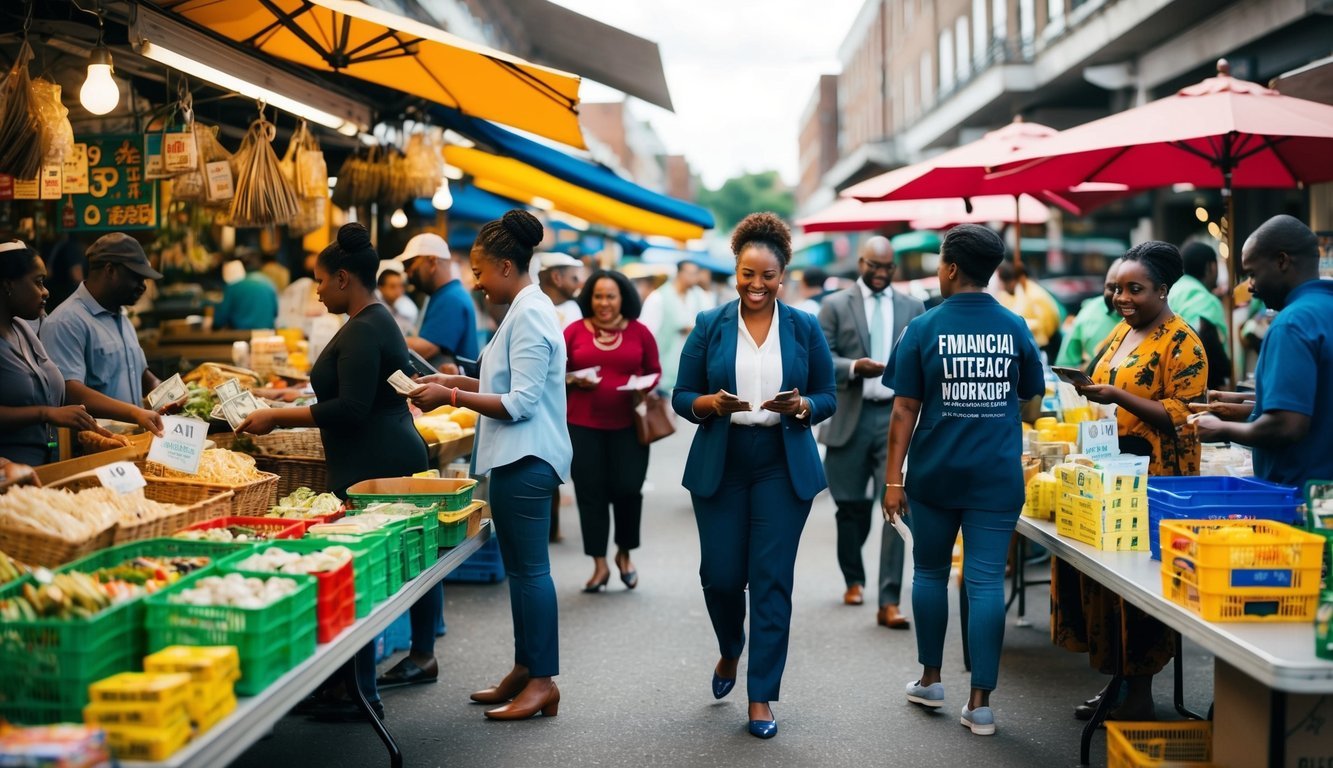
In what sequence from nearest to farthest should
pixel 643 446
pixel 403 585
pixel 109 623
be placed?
pixel 109 623 < pixel 403 585 < pixel 643 446

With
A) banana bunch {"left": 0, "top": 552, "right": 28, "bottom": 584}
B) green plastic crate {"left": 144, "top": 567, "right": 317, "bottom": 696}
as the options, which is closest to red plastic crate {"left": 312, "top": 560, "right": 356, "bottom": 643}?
green plastic crate {"left": 144, "top": 567, "right": 317, "bottom": 696}

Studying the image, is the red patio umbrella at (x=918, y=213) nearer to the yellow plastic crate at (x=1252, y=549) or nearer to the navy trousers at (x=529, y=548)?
the navy trousers at (x=529, y=548)

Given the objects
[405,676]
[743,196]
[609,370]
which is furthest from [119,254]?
[743,196]

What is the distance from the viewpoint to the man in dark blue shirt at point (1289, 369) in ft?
14.4

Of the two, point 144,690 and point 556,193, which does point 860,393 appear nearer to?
point 144,690

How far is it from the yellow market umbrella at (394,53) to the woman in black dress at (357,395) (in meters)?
1.37

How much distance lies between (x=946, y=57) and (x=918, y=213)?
81.1ft

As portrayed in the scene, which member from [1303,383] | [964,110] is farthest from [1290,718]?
[964,110]

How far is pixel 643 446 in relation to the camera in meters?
8.47

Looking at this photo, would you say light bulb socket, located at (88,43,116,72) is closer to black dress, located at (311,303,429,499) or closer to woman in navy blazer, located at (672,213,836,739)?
black dress, located at (311,303,429,499)

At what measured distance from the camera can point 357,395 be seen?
541cm

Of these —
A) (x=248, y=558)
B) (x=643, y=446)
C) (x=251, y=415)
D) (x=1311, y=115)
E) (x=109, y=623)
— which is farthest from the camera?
(x=643, y=446)

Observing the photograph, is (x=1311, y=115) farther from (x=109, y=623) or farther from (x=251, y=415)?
(x=109, y=623)

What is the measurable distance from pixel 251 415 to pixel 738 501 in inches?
88.3
